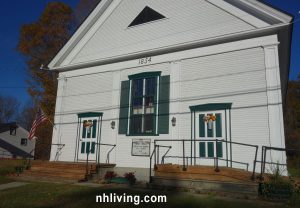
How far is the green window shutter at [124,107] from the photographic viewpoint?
13062mm

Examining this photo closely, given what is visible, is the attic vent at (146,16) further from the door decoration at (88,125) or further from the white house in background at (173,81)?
the door decoration at (88,125)

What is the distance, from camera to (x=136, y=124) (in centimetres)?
1283

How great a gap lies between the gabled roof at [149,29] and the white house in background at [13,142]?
95.4ft

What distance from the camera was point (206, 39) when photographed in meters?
11.7

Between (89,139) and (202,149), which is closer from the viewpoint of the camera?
(202,149)

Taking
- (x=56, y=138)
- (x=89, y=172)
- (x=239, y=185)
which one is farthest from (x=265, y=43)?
(x=56, y=138)

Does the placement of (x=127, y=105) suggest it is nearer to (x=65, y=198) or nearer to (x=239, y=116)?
(x=239, y=116)

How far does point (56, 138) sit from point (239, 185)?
10.1 meters

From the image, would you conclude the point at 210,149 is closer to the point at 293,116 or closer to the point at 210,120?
the point at 210,120

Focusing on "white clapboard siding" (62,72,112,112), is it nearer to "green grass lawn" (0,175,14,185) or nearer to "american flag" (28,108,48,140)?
"american flag" (28,108,48,140)

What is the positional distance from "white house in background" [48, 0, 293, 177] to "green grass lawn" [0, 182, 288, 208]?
8.36ft

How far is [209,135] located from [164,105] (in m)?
2.39

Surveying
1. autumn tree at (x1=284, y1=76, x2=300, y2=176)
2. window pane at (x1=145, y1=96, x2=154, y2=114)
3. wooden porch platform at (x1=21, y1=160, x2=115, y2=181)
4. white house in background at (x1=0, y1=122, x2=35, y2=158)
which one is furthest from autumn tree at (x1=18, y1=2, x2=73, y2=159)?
autumn tree at (x1=284, y1=76, x2=300, y2=176)

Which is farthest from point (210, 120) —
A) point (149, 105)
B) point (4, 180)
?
point (4, 180)
